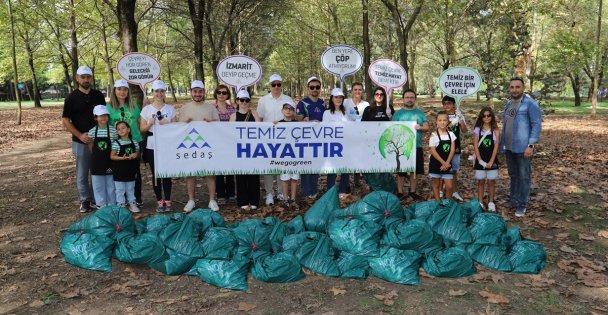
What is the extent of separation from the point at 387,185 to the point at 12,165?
9.74m

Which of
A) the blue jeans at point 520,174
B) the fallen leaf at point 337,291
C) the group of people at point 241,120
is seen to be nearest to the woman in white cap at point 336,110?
the group of people at point 241,120

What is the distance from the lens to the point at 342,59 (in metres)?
8.02

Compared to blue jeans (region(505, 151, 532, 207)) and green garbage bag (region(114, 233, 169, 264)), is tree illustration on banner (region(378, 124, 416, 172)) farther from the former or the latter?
green garbage bag (region(114, 233, 169, 264))

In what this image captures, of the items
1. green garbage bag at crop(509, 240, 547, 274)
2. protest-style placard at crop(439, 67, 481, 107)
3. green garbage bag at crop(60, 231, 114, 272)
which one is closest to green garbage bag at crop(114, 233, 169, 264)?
green garbage bag at crop(60, 231, 114, 272)

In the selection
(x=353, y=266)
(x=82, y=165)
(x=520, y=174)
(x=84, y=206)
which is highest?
(x=82, y=165)

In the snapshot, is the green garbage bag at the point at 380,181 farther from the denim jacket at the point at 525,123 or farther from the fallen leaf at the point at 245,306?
the fallen leaf at the point at 245,306

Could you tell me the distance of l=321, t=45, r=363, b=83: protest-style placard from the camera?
26.2 ft

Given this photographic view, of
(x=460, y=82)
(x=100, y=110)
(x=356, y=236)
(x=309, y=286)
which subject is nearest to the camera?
(x=309, y=286)

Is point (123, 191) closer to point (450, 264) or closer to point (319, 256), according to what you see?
point (319, 256)

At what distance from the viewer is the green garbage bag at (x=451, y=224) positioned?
4.99m

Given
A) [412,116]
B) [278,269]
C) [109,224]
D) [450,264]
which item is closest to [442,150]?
[412,116]

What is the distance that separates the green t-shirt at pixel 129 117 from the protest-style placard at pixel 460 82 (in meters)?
4.99

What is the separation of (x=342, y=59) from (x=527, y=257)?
187 inches

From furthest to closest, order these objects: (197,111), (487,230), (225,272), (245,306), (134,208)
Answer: (134,208) < (197,111) < (487,230) < (225,272) < (245,306)
